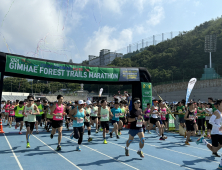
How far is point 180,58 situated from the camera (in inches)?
3182

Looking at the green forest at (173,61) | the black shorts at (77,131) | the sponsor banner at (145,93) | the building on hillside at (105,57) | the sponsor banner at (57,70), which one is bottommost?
the black shorts at (77,131)

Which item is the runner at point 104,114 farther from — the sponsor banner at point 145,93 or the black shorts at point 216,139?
the sponsor banner at point 145,93

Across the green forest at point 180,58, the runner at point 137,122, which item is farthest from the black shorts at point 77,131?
the green forest at point 180,58

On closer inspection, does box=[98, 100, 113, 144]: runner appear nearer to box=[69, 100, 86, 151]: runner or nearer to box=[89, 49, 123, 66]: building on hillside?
box=[69, 100, 86, 151]: runner

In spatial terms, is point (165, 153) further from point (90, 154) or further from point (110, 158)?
point (90, 154)

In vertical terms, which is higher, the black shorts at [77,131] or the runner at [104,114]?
the runner at [104,114]

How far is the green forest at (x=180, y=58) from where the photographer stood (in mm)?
71262

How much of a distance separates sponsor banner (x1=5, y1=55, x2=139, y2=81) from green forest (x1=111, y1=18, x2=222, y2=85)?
48.6 meters

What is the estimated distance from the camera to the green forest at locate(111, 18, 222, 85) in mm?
71262

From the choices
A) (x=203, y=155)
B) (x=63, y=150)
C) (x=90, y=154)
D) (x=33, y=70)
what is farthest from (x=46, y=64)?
(x=203, y=155)

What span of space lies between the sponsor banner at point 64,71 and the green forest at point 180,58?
48627mm

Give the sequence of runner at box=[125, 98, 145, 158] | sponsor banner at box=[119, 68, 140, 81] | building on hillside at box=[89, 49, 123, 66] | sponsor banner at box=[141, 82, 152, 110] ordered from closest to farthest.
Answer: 1. runner at box=[125, 98, 145, 158]
2. sponsor banner at box=[119, 68, 140, 81]
3. sponsor banner at box=[141, 82, 152, 110]
4. building on hillside at box=[89, 49, 123, 66]

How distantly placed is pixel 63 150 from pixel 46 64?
7.28 meters

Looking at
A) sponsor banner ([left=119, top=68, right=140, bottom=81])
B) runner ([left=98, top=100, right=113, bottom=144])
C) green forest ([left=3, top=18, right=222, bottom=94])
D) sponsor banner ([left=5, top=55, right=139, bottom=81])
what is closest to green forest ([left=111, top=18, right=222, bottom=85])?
green forest ([left=3, top=18, right=222, bottom=94])
